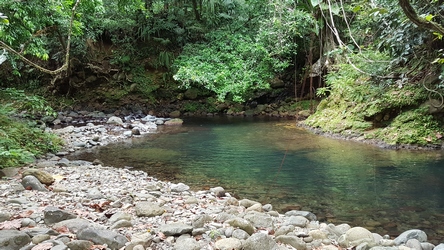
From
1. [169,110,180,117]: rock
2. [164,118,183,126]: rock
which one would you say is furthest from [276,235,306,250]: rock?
[169,110,180,117]: rock

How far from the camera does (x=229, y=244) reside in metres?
2.53

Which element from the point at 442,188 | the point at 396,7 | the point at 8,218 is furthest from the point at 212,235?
the point at 396,7

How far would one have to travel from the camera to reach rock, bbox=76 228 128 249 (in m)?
2.35

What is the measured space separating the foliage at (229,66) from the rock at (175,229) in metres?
10.5

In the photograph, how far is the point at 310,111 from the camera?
14008mm

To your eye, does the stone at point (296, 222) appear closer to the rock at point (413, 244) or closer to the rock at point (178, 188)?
the rock at point (413, 244)

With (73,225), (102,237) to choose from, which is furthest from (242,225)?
(73,225)

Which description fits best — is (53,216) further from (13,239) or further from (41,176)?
(41,176)

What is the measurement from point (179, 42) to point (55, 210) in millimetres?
15037

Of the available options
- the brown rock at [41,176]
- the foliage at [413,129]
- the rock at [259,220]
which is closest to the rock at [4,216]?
the brown rock at [41,176]

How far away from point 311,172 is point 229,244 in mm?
3760

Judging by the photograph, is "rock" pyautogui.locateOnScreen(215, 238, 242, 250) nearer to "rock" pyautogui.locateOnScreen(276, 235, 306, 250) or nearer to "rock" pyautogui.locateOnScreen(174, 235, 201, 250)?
"rock" pyautogui.locateOnScreen(174, 235, 201, 250)

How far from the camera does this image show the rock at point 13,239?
2091mm

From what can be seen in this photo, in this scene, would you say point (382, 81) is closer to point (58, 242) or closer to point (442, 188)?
point (442, 188)
